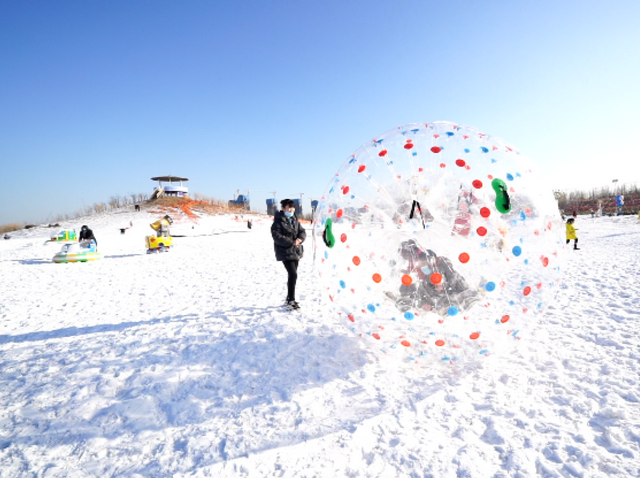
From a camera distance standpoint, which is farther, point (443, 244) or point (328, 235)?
point (328, 235)

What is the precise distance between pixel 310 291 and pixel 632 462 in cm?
568

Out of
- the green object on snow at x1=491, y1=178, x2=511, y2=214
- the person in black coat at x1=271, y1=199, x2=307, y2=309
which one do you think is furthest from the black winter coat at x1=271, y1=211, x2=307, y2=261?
the green object on snow at x1=491, y1=178, x2=511, y2=214

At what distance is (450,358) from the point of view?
11.3 feet

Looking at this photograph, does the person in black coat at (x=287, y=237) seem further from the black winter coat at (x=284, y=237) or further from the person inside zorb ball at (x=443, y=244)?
the person inside zorb ball at (x=443, y=244)

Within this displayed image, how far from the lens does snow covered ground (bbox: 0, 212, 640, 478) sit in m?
2.43

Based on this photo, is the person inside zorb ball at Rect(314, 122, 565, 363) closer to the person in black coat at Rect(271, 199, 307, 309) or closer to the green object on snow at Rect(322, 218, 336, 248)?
the green object on snow at Rect(322, 218, 336, 248)

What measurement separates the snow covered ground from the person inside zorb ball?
1.84 feet

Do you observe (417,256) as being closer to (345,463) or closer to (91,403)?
(345,463)

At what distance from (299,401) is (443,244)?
79.0 inches

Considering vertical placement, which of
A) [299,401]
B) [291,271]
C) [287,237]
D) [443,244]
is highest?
[443,244]

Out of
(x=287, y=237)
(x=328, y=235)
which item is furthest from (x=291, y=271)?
(x=328, y=235)

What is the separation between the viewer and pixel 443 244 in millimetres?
3158

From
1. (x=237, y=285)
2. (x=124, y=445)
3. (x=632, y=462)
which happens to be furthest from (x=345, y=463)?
(x=237, y=285)

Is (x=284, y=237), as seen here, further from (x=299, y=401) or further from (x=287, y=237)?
(x=299, y=401)
